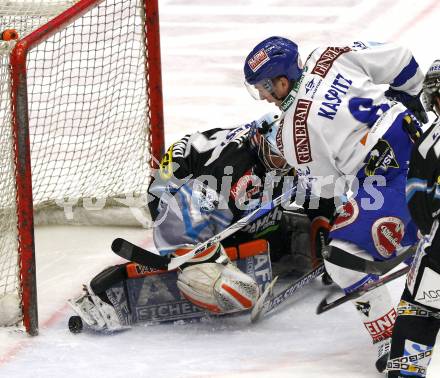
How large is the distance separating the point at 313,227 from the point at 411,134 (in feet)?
2.67

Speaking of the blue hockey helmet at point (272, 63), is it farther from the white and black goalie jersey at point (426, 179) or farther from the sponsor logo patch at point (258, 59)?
the white and black goalie jersey at point (426, 179)

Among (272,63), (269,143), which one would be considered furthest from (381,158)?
(269,143)

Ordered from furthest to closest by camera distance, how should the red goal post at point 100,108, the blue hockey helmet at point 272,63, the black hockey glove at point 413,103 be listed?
the red goal post at point 100,108 → the black hockey glove at point 413,103 → the blue hockey helmet at point 272,63

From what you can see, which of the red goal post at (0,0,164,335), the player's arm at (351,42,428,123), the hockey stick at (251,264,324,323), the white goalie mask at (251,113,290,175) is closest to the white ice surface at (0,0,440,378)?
the hockey stick at (251,264,324,323)

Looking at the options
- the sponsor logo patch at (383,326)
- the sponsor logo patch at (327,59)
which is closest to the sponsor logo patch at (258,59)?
the sponsor logo patch at (327,59)

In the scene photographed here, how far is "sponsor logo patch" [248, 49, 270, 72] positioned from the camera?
4.25m

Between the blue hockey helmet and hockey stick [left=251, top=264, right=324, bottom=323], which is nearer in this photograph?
the blue hockey helmet

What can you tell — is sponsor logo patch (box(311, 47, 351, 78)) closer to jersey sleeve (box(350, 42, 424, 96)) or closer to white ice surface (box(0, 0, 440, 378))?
jersey sleeve (box(350, 42, 424, 96))

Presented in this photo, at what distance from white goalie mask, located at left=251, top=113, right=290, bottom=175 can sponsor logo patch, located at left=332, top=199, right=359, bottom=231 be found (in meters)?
0.51

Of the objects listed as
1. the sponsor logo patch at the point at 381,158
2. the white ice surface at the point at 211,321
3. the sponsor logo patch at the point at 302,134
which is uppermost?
the sponsor logo patch at the point at 302,134

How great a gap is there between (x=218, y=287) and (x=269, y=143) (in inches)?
23.0

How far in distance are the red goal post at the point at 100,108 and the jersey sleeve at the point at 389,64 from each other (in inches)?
46.1

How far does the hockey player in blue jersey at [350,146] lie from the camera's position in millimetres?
4156

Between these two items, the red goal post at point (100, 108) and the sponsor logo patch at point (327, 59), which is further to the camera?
the red goal post at point (100, 108)
